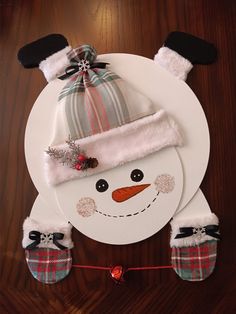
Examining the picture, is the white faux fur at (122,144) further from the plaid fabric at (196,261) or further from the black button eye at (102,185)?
the plaid fabric at (196,261)

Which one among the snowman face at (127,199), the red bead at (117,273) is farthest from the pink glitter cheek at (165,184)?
the red bead at (117,273)

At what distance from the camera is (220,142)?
3.20 feet

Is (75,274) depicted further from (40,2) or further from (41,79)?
(40,2)

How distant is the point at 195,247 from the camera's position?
910 millimetres

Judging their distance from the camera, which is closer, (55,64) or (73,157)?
(73,157)

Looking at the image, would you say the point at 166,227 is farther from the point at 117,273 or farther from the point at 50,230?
the point at 50,230

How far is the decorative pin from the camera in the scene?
910 mm

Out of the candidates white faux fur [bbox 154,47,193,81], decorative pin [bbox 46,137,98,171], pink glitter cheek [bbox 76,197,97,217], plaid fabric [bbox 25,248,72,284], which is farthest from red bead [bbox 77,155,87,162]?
white faux fur [bbox 154,47,193,81]

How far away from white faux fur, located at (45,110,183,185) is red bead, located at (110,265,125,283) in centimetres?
26

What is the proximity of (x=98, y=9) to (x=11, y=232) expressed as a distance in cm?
73

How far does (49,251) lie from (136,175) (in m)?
0.31

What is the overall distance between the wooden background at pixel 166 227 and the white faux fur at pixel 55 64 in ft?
0.14

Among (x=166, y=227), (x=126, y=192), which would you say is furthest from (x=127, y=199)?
(x=166, y=227)

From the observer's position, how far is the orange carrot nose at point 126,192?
929 millimetres
